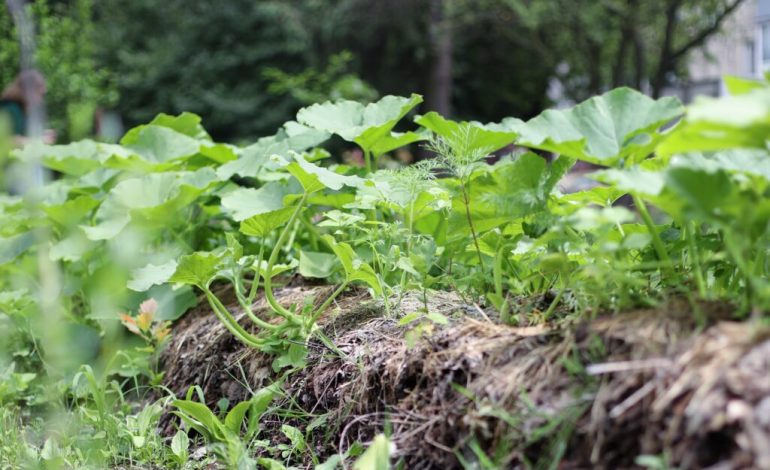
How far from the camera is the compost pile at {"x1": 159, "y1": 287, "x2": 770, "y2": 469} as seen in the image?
0.83 metres

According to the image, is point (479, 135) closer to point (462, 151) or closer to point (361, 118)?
point (462, 151)

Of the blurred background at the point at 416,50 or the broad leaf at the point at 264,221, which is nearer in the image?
the broad leaf at the point at 264,221

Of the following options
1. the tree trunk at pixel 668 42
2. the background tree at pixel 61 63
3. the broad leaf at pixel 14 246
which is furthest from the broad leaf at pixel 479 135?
the tree trunk at pixel 668 42

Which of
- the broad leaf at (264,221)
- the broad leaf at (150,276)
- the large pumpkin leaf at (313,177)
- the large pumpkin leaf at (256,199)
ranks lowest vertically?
the broad leaf at (150,276)

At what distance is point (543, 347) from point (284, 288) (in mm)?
994

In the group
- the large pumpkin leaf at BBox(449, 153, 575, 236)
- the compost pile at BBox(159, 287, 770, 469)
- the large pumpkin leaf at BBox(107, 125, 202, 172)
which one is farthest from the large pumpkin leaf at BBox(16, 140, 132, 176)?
the large pumpkin leaf at BBox(449, 153, 575, 236)

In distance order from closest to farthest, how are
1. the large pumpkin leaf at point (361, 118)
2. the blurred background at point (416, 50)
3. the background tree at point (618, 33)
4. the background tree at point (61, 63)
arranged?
the large pumpkin leaf at point (361, 118)
the background tree at point (61, 63)
the background tree at point (618, 33)
the blurred background at point (416, 50)

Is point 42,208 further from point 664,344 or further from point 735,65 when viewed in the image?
point 735,65

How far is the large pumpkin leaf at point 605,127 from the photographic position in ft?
3.77

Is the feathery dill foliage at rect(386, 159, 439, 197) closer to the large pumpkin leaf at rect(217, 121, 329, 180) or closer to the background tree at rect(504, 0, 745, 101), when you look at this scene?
the large pumpkin leaf at rect(217, 121, 329, 180)

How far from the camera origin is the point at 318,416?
4.65 ft

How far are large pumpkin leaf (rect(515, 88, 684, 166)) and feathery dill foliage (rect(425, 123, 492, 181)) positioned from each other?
20cm

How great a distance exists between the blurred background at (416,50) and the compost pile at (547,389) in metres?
8.90

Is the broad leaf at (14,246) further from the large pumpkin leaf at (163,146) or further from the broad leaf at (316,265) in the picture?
the broad leaf at (316,265)
